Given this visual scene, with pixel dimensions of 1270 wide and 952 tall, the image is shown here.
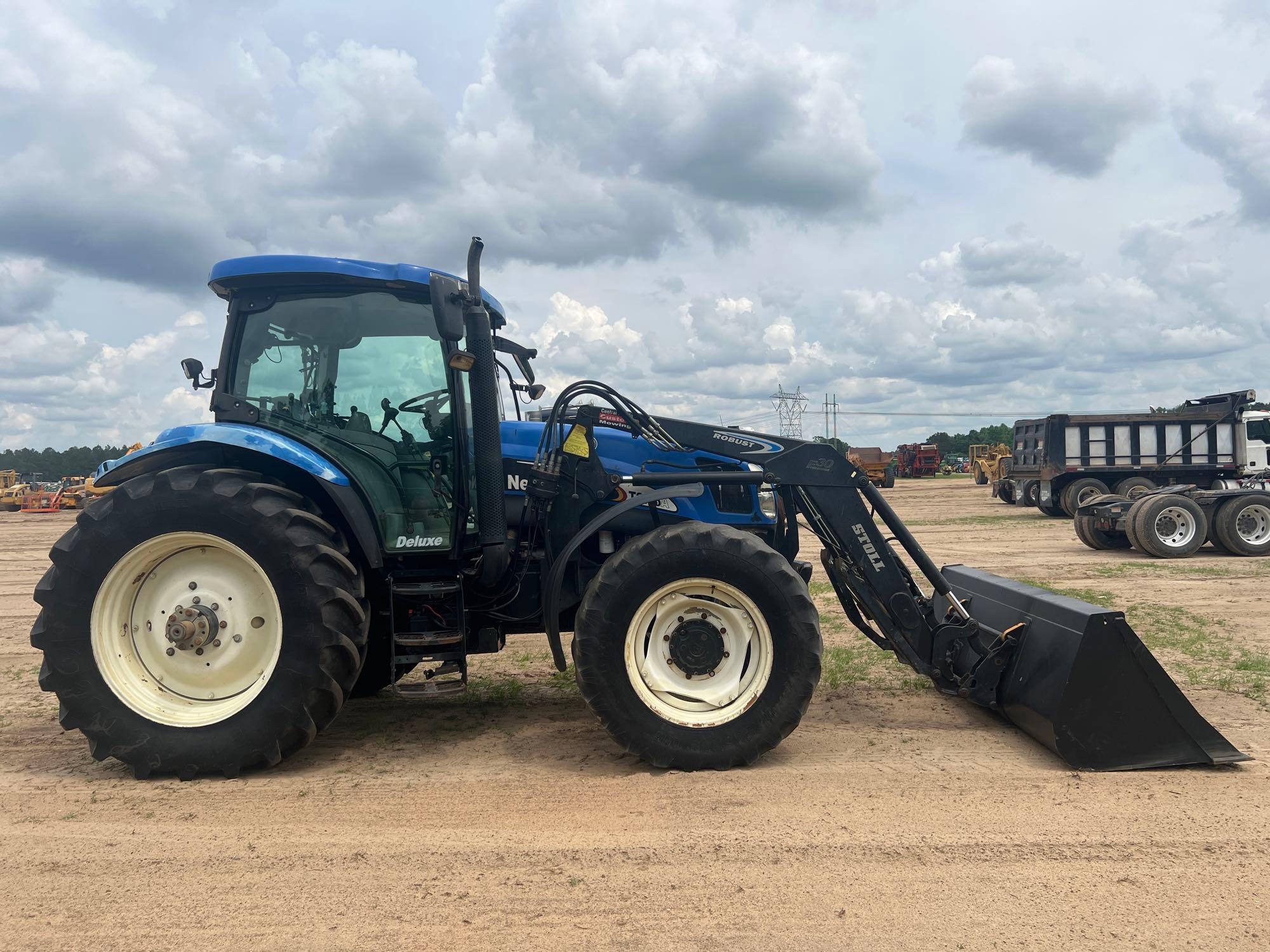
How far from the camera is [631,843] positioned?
10.9 ft

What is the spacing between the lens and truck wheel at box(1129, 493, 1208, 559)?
12.9 metres

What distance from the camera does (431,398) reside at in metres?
4.60

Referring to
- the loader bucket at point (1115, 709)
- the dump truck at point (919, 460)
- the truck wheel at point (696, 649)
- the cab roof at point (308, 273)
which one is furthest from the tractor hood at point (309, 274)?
the dump truck at point (919, 460)

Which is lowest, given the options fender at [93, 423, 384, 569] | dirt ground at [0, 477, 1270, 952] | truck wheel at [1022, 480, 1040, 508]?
dirt ground at [0, 477, 1270, 952]

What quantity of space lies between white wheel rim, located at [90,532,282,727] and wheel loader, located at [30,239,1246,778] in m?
0.01

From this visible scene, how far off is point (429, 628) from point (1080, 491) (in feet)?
62.8

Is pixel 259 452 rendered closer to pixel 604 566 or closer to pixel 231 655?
pixel 231 655

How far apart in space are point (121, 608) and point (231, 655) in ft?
1.94

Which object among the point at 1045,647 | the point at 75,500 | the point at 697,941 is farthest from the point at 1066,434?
the point at 75,500

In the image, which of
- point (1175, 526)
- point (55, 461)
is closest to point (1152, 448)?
point (1175, 526)

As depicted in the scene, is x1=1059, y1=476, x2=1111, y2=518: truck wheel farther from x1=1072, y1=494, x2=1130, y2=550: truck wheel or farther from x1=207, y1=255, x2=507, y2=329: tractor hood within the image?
x1=207, y1=255, x2=507, y2=329: tractor hood

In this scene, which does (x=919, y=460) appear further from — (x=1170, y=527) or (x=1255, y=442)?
(x=1170, y=527)

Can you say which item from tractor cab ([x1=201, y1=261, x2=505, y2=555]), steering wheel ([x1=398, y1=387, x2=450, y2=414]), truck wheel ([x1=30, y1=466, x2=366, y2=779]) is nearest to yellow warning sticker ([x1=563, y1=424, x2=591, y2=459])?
tractor cab ([x1=201, y1=261, x2=505, y2=555])

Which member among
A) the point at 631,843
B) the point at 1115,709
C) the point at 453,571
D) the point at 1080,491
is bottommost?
the point at 631,843
